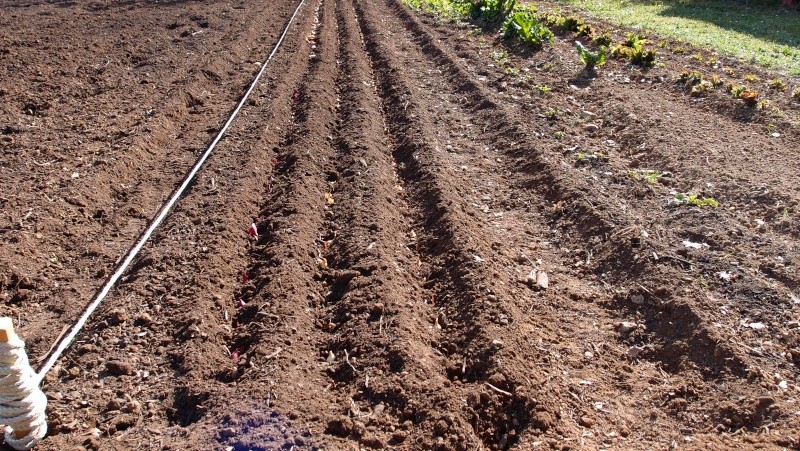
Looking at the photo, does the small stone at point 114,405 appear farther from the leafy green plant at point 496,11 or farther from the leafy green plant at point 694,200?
the leafy green plant at point 496,11

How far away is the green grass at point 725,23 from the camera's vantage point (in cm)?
1233

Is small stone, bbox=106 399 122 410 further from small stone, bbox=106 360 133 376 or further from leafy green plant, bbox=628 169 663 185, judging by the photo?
leafy green plant, bbox=628 169 663 185

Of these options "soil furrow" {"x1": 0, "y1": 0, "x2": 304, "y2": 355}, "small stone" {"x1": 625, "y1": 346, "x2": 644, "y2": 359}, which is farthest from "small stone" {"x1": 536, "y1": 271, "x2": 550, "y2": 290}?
"soil furrow" {"x1": 0, "y1": 0, "x2": 304, "y2": 355}

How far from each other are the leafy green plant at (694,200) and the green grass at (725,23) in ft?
19.3

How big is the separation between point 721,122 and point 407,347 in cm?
608

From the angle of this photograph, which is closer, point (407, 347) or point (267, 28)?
point (407, 347)

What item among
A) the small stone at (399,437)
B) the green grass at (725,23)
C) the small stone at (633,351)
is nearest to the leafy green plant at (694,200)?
the small stone at (633,351)

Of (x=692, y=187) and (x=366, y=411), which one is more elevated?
(x=692, y=187)

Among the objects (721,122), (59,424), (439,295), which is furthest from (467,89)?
(59,424)

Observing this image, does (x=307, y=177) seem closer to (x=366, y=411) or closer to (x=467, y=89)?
(x=366, y=411)

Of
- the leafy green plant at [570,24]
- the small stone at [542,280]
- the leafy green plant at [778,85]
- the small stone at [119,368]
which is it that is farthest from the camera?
the leafy green plant at [570,24]

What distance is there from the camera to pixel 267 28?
14.1 metres

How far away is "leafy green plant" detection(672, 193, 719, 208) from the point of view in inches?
239

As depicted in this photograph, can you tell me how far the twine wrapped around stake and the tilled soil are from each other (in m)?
0.24
